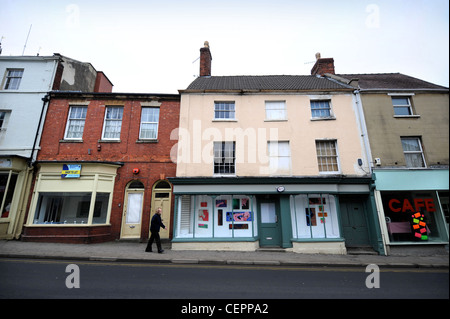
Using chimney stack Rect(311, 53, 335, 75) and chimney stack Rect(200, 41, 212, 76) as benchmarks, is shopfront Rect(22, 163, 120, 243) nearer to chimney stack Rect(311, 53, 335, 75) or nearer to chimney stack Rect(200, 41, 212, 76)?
chimney stack Rect(200, 41, 212, 76)

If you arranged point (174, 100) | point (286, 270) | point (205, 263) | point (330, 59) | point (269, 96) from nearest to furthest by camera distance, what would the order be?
point (286, 270)
point (205, 263)
point (269, 96)
point (174, 100)
point (330, 59)

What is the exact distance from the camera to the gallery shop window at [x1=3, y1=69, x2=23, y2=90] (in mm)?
13180

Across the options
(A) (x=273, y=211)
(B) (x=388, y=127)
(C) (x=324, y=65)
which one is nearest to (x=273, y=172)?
(A) (x=273, y=211)

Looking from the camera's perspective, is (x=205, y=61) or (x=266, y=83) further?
(x=205, y=61)

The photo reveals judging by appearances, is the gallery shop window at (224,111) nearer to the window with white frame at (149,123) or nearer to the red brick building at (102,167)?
the red brick building at (102,167)

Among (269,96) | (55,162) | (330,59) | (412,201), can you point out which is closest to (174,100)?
(269,96)

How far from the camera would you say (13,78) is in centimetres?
1334

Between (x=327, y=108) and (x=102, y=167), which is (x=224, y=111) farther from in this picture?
(x=102, y=167)

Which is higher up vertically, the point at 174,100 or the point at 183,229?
the point at 174,100

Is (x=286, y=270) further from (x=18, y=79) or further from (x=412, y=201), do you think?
(x=18, y=79)

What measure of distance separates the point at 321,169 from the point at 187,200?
7.45 metres

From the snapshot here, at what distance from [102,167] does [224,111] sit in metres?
7.61

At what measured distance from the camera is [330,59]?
15859 millimetres

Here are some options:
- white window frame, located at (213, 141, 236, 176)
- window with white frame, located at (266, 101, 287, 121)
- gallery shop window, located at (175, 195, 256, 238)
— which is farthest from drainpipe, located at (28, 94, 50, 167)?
window with white frame, located at (266, 101, 287, 121)
